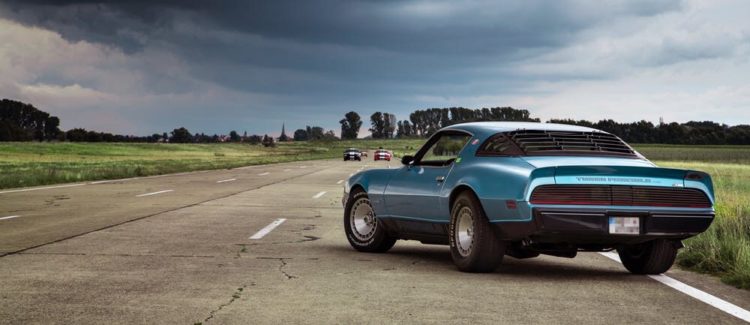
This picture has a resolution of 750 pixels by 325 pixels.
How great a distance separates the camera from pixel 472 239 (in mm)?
7461

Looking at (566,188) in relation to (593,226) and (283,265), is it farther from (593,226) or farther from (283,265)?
(283,265)

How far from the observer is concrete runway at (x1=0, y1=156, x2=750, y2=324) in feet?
18.3

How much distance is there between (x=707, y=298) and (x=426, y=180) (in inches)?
120

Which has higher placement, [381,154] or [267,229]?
Answer: [267,229]

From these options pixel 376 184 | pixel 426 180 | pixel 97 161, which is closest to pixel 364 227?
pixel 376 184

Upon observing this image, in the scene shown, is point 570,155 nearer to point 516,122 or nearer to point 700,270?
point 516,122

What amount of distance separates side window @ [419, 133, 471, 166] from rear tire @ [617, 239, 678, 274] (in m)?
2.00

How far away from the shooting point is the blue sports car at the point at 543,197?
6809 mm

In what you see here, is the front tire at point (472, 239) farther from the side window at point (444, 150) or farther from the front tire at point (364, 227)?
the front tire at point (364, 227)

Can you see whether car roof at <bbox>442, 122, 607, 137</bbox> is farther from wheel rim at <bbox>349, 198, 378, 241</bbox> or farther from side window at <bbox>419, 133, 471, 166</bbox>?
wheel rim at <bbox>349, 198, 378, 241</bbox>

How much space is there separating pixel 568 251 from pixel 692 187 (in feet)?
4.16

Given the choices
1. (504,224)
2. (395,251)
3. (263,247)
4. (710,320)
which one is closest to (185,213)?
(263,247)

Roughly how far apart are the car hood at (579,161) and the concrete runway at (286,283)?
1.12 m

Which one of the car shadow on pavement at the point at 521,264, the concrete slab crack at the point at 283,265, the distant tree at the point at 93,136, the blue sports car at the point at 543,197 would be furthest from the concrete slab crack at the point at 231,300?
the distant tree at the point at 93,136
